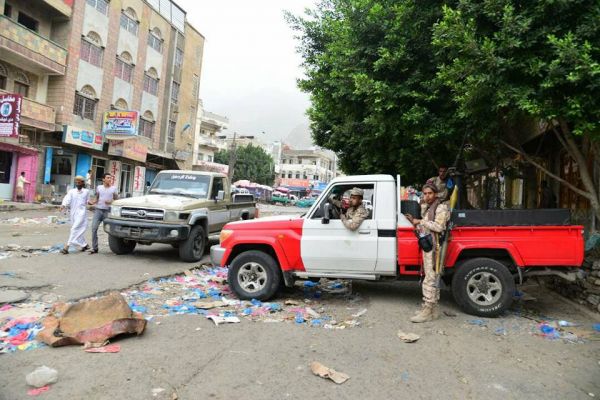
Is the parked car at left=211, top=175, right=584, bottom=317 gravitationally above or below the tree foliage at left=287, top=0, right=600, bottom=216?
below

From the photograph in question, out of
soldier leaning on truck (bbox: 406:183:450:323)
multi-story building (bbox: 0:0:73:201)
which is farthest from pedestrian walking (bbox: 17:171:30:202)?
soldier leaning on truck (bbox: 406:183:450:323)

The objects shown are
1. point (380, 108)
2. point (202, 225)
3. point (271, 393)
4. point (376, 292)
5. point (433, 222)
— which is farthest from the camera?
A: point (202, 225)

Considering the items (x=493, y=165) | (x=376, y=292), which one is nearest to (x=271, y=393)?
(x=376, y=292)

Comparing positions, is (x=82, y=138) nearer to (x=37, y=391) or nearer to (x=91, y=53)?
(x=91, y=53)

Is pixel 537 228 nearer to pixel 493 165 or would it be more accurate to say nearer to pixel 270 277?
pixel 270 277

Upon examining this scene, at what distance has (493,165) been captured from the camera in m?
10.3

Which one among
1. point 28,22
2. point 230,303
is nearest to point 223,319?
point 230,303

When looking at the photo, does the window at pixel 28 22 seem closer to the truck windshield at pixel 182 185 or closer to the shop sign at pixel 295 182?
the truck windshield at pixel 182 185

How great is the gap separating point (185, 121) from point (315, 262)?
34.2m

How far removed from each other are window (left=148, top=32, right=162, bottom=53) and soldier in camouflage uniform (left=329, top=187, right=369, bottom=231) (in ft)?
101

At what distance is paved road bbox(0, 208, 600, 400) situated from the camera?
338 centimetres

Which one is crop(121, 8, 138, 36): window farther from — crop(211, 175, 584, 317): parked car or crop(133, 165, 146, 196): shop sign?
crop(211, 175, 584, 317): parked car

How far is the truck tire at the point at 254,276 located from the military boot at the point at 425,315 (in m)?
1.90

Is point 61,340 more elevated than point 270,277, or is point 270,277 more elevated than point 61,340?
point 270,277
